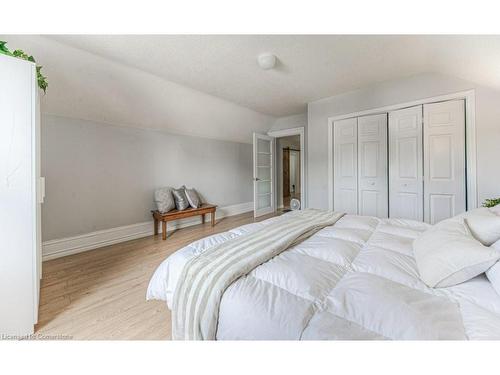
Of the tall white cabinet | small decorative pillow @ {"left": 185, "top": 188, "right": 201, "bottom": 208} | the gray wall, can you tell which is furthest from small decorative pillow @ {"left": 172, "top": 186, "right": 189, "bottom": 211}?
the tall white cabinet

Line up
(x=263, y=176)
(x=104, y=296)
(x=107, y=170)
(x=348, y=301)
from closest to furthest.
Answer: (x=348, y=301), (x=104, y=296), (x=107, y=170), (x=263, y=176)

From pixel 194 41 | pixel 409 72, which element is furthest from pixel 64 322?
pixel 409 72

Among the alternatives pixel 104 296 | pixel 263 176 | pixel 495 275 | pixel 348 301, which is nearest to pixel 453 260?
pixel 495 275

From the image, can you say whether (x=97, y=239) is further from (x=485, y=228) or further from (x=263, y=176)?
(x=485, y=228)

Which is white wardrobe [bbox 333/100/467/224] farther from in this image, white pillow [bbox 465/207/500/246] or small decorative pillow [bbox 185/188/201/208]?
small decorative pillow [bbox 185/188/201/208]

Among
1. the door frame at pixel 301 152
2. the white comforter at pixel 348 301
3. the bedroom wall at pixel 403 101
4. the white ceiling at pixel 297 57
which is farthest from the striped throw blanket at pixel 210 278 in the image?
the door frame at pixel 301 152

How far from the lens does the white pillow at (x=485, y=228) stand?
1041mm

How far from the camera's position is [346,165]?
3.50 m

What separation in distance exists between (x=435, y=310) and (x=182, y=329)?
1016 mm

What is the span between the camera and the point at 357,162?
11.1ft

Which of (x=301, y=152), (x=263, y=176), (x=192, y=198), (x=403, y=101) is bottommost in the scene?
(x=192, y=198)

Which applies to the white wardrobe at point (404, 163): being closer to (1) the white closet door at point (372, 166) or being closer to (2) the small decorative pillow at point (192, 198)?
(1) the white closet door at point (372, 166)

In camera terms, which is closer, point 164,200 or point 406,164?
point 406,164

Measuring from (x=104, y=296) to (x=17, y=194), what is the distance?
1.02 meters
